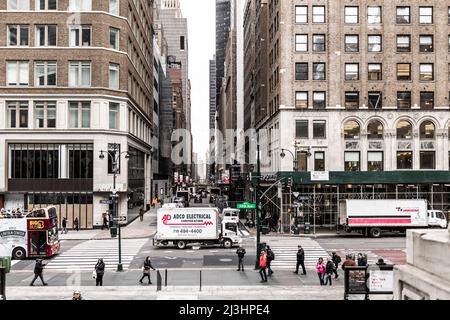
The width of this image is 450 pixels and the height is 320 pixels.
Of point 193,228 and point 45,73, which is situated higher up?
point 45,73

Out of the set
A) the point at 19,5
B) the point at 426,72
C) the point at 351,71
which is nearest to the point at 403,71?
the point at 426,72

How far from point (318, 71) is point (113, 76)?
22004mm

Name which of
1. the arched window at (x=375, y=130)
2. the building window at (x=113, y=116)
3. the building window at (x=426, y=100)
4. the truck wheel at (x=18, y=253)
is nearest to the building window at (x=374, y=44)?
the building window at (x=426, y=100)

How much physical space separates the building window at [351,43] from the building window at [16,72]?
110 ft

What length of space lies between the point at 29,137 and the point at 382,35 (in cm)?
3845

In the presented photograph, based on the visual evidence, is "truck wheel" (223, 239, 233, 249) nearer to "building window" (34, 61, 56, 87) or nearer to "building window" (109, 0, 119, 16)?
"building window" (34, 61, 56, 87)

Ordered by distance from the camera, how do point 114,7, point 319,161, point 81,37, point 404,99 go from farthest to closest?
point 114,7
point 404,99
point 319,161
point 81,37

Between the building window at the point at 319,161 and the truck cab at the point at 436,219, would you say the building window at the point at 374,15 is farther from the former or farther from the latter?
the truck cab at the point at 436,219

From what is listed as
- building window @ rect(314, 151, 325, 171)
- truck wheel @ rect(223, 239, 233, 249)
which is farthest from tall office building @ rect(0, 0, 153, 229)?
building window @ rect(314, 151, 325, 171)

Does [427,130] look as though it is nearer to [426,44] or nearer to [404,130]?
[404,130]

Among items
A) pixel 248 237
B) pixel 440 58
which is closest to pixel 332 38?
pixel 440 58

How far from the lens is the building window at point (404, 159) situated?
179 ft

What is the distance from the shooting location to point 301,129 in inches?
2173
